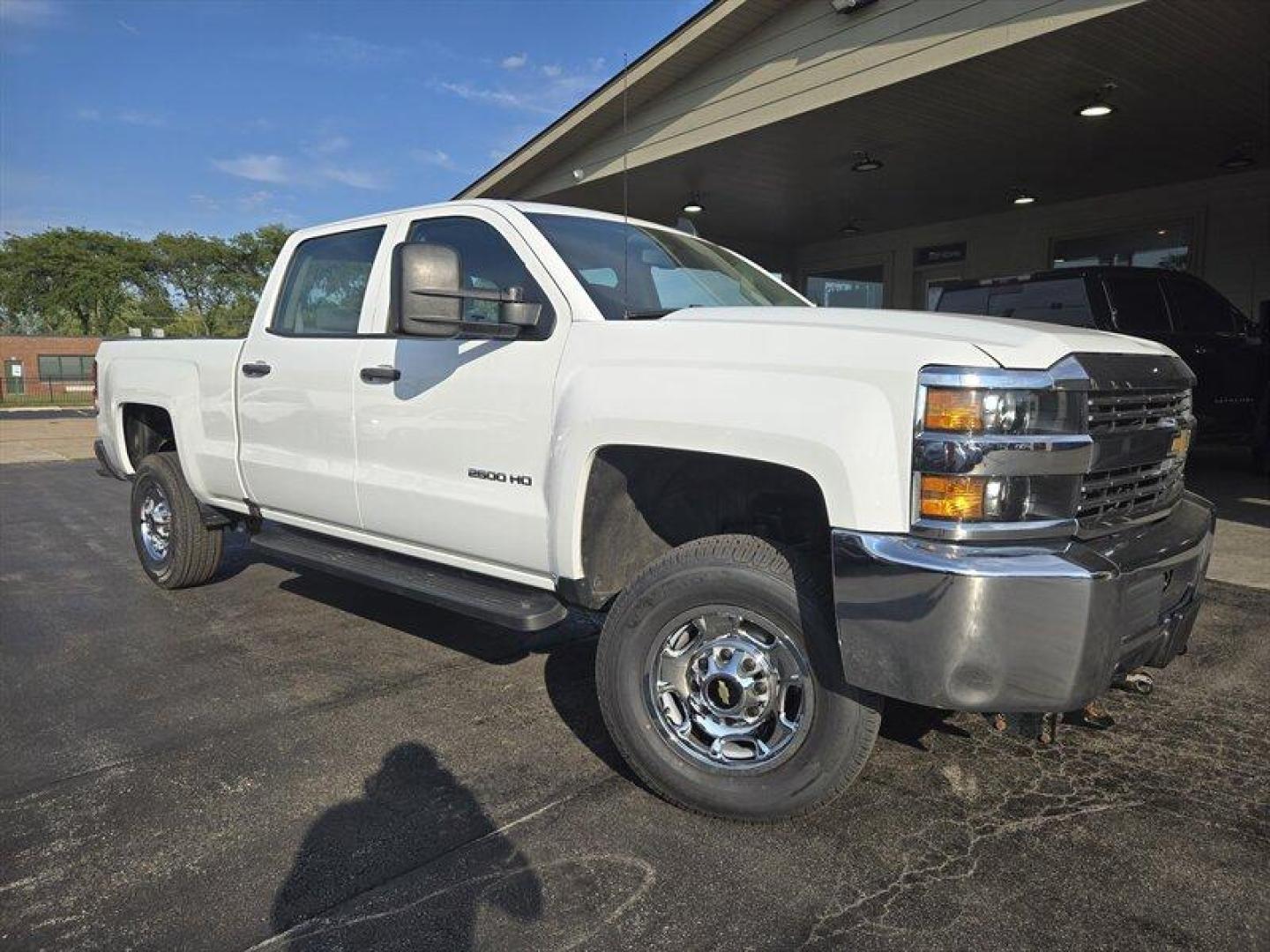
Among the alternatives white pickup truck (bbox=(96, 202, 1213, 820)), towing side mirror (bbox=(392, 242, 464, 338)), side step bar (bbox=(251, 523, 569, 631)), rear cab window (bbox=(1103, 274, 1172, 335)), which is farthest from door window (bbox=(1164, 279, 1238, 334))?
towing side mirror (bbox=(392, 242, 464, 338))

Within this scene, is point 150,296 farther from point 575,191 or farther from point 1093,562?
point 1093,562

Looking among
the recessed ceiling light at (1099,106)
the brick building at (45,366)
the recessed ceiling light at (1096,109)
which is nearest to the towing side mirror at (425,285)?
the recessed ceiling light at (1099,106)

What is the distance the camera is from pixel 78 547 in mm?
7254

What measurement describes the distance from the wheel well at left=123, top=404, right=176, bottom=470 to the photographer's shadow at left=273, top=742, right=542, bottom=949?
3.81m

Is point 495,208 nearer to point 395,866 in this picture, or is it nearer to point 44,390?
point 395,866

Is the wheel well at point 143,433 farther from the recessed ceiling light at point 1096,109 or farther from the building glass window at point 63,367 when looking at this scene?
the building glass window at point 63,367

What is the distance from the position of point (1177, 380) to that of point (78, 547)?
7.80 m

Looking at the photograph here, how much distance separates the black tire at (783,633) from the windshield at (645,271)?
994mm

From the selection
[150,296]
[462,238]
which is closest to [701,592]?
[462,238]

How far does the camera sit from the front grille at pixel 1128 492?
2.47 meters

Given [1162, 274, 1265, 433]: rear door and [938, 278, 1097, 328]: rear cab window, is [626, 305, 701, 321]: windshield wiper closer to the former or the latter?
[938, 278, 1097, 328]: rear cab window

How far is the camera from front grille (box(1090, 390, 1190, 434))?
2482 mm

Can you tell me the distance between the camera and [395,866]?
100 inches

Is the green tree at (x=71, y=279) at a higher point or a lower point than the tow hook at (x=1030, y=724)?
higher
